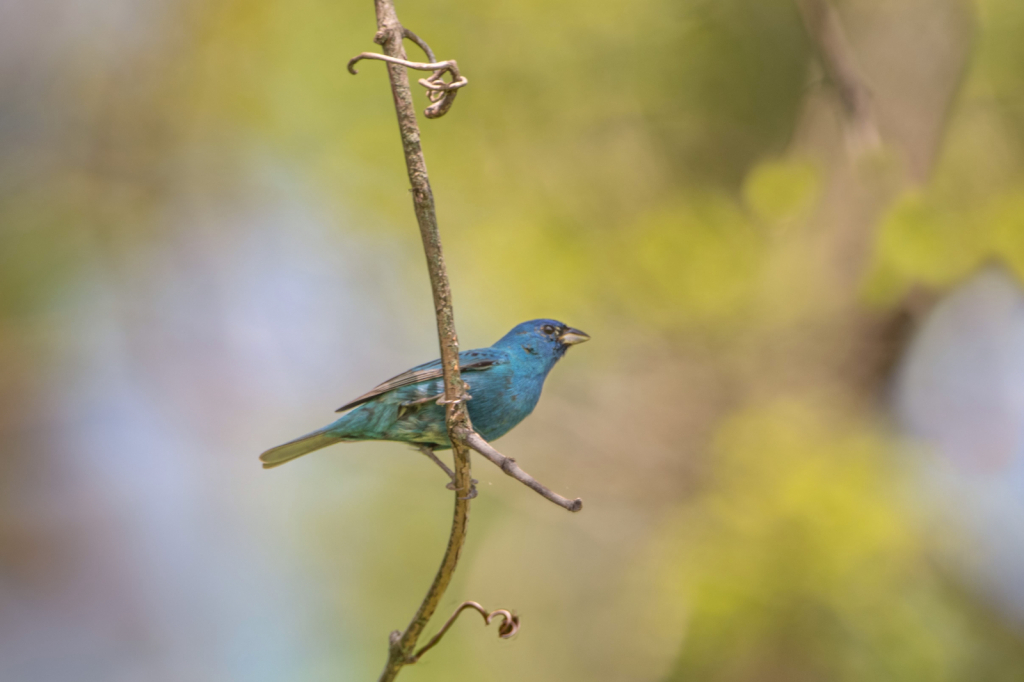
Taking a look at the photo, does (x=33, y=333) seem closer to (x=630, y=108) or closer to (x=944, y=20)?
(x=630, y=108)

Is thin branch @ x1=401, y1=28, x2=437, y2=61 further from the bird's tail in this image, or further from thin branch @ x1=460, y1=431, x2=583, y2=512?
the bird's tail

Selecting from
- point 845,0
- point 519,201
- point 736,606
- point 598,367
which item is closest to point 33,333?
point 519,201

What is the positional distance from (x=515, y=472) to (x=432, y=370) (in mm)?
1779

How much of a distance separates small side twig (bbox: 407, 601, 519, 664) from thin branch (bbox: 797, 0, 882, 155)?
6083 mm

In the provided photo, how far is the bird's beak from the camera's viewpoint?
4.34 metres

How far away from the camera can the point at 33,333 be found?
8.42 meters

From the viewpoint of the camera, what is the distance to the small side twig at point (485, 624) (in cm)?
207

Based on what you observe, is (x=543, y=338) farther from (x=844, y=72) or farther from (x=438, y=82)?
(x=844, y=72)

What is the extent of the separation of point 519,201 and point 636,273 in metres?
1.43

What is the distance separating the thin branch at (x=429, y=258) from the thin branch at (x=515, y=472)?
0.22 feet

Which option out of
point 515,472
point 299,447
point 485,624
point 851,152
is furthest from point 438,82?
point 851,152

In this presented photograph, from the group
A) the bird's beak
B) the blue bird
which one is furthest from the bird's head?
the blue bird

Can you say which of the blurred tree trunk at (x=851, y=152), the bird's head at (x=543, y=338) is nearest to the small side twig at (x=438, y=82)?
the bird's head at (x=543, y=338)

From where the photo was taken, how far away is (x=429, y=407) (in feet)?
11.2
